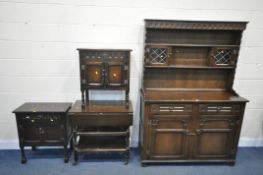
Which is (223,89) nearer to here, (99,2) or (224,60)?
(224,60)

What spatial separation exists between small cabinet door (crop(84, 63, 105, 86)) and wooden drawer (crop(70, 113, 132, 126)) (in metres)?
0.43

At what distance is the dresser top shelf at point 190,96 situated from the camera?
250 centimetres

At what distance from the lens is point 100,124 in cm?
258

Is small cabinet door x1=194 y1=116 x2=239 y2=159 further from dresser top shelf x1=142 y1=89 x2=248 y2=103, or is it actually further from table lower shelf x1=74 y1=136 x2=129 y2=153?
table lower shelf x1=74 y1=136 x2=129 y2=153

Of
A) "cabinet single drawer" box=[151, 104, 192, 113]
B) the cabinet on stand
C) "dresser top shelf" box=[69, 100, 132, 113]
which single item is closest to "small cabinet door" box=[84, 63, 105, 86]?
the cabinet on stand

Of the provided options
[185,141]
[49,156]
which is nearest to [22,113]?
[49,156]

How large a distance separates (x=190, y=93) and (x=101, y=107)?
4.04 ft

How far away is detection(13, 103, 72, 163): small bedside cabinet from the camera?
2598 mm

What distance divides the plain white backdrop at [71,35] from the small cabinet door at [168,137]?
67 centimetres

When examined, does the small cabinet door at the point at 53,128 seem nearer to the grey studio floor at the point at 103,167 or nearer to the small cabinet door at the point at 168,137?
the grey studio floor at the point at 103,167

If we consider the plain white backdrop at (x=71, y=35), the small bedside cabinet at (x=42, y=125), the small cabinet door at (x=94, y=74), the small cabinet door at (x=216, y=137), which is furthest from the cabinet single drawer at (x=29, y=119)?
the small cabinet door at (x=216, y=137)

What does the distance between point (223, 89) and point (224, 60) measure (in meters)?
0.46

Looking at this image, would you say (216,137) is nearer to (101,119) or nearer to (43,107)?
(101,119)

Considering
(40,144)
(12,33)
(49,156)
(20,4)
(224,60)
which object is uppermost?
(20,4)
